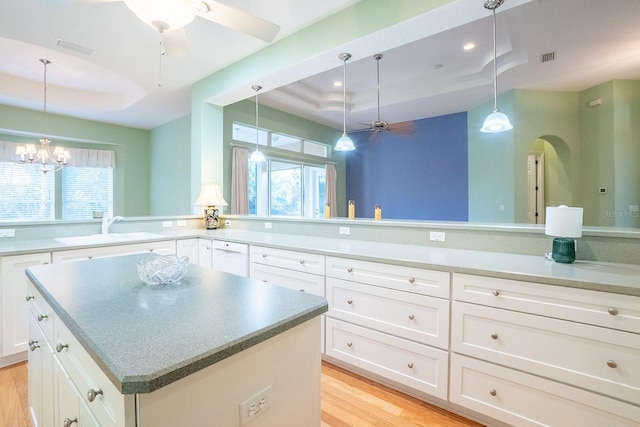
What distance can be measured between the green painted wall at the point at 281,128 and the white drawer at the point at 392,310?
10.8ft

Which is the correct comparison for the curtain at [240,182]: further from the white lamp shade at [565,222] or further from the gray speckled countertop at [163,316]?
the white lamp shade at [565,222]

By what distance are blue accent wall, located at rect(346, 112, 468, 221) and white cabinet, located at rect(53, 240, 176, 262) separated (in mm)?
5220

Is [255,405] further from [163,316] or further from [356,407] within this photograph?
[356,407]

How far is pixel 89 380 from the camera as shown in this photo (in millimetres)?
812

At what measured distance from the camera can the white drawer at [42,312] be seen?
3.84 feet

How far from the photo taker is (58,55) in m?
3.67

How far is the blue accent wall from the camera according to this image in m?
6.22

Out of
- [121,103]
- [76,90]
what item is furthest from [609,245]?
[76,90]

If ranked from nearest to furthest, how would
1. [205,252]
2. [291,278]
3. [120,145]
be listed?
1. [291,278]
2. [205,252]
3. [120,145]

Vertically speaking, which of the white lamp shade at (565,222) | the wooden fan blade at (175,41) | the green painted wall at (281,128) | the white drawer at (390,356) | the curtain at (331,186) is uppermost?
the green painted wall at (281,128)

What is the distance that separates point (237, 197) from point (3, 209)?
4.19 m

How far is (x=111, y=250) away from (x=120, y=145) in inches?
179

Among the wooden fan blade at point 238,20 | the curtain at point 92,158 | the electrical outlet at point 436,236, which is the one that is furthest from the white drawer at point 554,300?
the curtain at point 92,158

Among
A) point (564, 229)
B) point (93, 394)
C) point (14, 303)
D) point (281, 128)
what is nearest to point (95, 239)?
point (14, 303)
